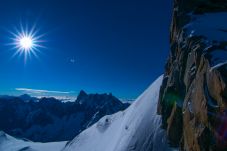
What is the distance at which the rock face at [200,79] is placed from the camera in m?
18.5

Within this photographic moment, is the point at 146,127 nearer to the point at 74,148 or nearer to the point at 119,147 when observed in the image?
the point at 119,147

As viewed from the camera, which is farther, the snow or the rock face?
the snow

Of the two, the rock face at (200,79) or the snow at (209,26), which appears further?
the snow at (209,26)

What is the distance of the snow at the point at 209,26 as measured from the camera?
80.6ft

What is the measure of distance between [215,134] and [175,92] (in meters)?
14.9

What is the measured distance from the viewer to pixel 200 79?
21.5 metres

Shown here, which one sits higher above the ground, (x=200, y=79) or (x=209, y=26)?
(x=209, y=26)

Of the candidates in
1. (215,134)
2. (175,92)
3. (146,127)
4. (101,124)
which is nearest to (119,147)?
(146,127)

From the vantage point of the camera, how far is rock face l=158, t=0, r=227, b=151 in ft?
60.7

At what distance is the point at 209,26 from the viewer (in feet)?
89.2

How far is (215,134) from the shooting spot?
18672 mm

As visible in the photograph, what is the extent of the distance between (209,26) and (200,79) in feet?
25.9

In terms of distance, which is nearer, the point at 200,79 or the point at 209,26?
the point at 200,79

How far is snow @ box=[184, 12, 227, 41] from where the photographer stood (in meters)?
24.6
